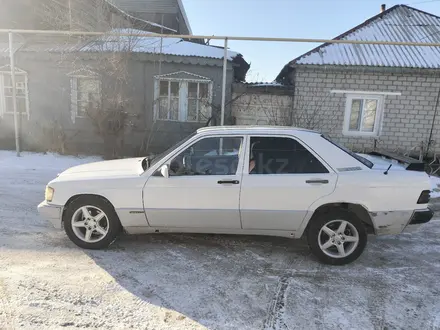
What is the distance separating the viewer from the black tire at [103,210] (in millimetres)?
3840

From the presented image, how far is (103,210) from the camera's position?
3840mm

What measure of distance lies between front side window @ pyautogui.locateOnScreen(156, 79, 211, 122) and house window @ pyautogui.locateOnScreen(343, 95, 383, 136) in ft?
16.1

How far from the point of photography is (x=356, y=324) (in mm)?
2703

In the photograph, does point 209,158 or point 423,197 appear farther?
point 209,158

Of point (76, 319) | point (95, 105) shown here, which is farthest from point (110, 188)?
point (95, 105)

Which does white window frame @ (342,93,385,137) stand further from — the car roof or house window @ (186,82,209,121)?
the car roof

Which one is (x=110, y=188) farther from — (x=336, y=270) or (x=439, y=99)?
(x=439, y=99)

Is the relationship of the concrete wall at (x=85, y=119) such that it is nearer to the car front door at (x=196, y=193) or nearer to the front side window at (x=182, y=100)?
the front side window at (x=182, y=100)

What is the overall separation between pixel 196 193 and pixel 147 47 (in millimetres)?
9021

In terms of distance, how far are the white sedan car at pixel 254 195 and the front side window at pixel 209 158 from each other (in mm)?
12

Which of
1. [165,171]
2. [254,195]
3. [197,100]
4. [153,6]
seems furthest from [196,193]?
[153,6]

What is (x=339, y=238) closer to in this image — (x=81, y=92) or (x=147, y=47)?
(x=147, y=47)

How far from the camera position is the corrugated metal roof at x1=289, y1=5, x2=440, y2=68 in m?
10.5

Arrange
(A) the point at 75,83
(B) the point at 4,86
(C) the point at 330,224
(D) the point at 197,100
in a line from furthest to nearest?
(B) the point at 4,86, (A) the point at 75,83, (D) the point at 197,100, (C) the point at 330,224
